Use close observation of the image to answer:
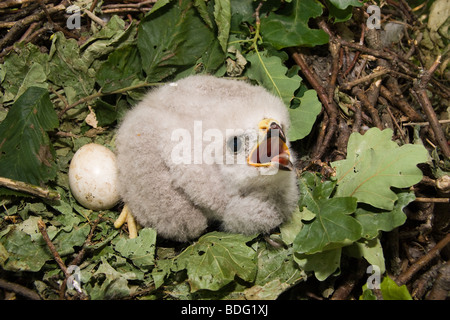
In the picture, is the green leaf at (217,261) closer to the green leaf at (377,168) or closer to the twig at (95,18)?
the green leaf at (377,168)

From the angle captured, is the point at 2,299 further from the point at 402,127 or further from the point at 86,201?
the point at 402,127

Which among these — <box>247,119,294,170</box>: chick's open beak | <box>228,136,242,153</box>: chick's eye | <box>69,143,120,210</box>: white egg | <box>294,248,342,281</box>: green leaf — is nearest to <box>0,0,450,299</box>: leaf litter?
<box>294,248,342,281</box>: green leaf

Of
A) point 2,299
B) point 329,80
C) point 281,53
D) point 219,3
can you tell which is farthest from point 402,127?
point 2,299

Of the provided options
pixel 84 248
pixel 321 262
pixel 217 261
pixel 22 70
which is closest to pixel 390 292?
pixel 321 262

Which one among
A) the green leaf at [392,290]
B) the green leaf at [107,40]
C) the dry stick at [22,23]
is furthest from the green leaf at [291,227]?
the dry stick at [22,23]

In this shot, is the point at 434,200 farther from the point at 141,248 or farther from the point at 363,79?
the point at 141,248
